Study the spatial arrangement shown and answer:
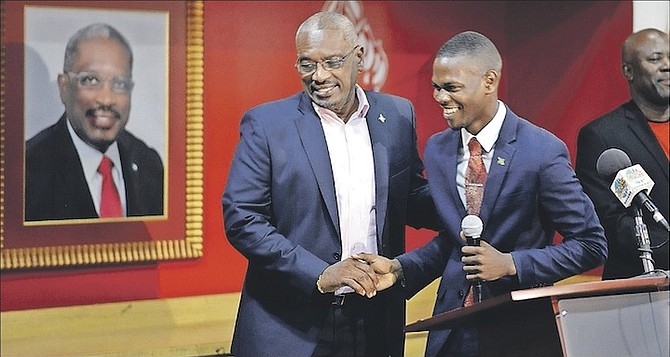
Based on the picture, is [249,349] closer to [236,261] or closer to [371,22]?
[236,261]

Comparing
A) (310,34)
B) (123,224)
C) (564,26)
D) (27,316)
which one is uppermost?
(564,26)

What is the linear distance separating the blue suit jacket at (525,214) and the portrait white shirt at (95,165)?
2.32m

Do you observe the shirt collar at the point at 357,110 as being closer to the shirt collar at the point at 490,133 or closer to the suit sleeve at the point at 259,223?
the suit sleeve at the point at 259,223

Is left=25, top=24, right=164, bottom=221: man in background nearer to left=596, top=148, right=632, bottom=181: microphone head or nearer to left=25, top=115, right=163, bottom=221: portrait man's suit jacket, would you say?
left=25, top=115, right=163, bottom=221: portrait man's suit jacket

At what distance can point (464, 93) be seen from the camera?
8.71 feet

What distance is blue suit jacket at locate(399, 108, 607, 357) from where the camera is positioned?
102 inches

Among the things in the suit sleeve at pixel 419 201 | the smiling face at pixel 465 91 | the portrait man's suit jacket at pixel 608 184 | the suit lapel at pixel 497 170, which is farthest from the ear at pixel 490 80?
the portrait man's suit jacket at pixel 608 184

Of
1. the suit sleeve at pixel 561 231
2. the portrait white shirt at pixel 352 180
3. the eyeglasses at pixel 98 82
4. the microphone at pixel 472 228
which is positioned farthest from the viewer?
the eyeglasses at pixel 98 82

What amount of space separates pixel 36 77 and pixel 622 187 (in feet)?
9.05

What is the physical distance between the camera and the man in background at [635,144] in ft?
12.1

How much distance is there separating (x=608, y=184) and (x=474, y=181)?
3.56 ft

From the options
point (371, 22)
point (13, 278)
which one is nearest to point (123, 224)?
point (13, 278)

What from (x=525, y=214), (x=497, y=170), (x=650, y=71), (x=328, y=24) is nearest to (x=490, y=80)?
(x=497, y=170)

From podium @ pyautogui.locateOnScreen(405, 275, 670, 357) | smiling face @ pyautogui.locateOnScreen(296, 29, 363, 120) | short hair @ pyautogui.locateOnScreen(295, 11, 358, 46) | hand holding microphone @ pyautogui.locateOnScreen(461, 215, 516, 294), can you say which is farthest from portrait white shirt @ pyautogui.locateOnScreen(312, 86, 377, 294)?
podium @ pyautogui.locateOnScreen(405, 275, 670, 357)
